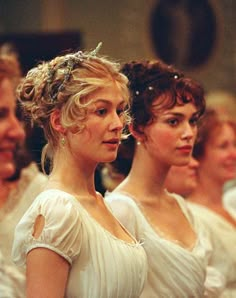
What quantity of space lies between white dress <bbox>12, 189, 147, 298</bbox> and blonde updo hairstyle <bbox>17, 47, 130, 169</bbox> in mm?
200

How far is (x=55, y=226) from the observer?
2.47m

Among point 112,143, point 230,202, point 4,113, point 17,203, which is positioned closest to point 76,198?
point 112,143

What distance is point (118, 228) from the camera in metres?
2.73

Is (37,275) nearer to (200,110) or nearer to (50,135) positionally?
(50,135)

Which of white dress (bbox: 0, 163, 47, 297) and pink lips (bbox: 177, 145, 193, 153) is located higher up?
pink lips (bbox: 177, 145, 193, 153)

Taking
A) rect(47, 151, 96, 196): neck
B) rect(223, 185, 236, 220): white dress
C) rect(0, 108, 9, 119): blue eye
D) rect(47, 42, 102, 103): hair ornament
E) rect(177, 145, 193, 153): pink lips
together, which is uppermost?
rect(47, 42, 102, 103): hair ornament

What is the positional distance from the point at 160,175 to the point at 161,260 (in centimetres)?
32

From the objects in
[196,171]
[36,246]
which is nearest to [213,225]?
[196,171]

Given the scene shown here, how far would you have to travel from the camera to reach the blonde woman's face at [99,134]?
8.48 ft

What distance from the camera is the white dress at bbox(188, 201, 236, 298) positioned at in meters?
3.79

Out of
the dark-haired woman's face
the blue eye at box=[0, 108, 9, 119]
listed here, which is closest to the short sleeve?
the dark-haired woman's face

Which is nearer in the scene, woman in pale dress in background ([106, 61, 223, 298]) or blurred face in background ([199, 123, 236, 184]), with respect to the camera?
woman in pale dress in background ([106, 61, 223, 298])

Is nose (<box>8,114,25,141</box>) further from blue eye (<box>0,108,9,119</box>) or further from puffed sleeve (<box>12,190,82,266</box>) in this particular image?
puffed sleeve (<box>12,190,82,266</box>)

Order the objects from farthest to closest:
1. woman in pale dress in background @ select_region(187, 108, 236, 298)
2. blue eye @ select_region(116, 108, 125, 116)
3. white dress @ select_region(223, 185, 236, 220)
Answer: white dress @ select_region(223, 185, 236, 220) → woman in pale dress in background @ select_region(187, 108, 236, 298) → blue eye @ select_region(116, 108, 125, 116)
